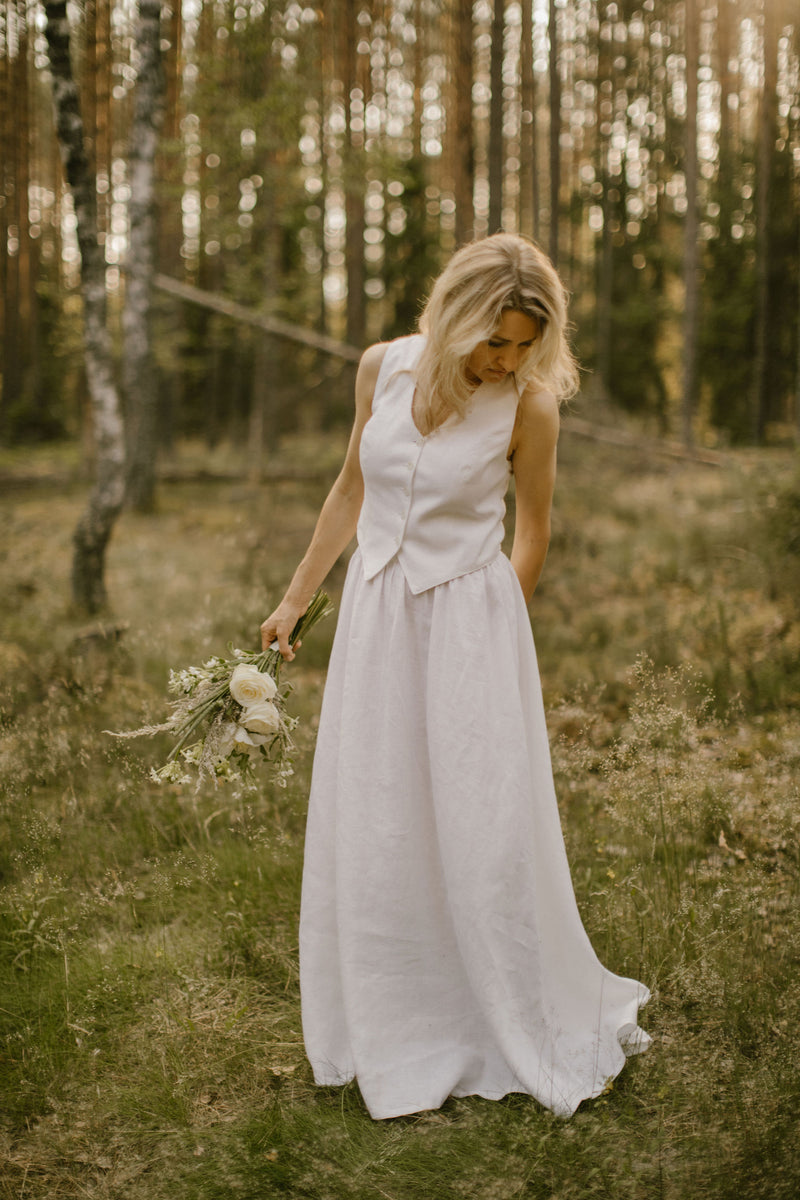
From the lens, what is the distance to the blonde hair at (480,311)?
210 cm

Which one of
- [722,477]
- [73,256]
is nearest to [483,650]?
[722,477]

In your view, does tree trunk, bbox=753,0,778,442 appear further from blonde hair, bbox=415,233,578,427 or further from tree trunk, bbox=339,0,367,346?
blonde hair, bbox=415,233,578,427

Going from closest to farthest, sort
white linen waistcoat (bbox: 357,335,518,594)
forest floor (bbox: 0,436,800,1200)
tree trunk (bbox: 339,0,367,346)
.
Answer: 1. forest floor (bbox: 0,436,800,1200)
2. white linen waistcoat (bbox: 357,335,518,594)
3. tree trunk (bbox: 339,0,367,346)

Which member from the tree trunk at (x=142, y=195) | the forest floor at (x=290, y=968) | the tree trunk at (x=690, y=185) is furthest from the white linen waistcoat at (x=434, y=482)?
the tree trunk at (x=690, y=185)

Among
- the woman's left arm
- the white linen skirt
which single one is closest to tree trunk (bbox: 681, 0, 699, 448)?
the woman's left arm

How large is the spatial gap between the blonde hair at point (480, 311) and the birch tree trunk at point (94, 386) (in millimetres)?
4654

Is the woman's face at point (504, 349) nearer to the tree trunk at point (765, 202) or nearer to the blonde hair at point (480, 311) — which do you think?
the blonde hair at point (480, 311)

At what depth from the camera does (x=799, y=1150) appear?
200cm

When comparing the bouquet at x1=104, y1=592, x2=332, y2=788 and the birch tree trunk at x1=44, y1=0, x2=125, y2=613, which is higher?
the birch tree trunk at x1=44, y1=0, x2=125, y2=613

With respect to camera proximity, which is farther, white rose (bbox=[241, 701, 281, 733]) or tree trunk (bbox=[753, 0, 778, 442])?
tree trunk (bbox=[753, 0, 778, 442])

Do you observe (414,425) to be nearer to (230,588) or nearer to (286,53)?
(230,588)

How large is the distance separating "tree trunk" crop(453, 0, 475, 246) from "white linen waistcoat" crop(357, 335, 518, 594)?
9.42m

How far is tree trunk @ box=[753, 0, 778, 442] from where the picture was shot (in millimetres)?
17672

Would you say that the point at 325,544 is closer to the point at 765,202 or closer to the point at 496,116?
the point at 496,116
